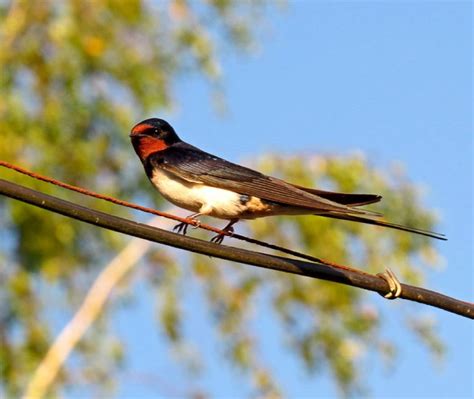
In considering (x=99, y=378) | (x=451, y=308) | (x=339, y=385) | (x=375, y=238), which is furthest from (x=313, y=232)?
(x=451, y=308)

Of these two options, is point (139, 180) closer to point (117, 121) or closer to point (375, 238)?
point (117, 121)

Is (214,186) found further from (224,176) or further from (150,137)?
(150,137)

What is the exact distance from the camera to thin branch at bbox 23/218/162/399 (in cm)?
937

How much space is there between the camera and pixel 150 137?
482cm

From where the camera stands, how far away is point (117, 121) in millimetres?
9367

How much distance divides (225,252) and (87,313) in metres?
6.62

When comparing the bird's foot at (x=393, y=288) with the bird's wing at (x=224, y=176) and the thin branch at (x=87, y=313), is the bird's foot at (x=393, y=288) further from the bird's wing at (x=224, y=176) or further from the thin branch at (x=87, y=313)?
the thin branch at (x=87, y=313)

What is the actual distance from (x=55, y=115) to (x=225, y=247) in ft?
19.8

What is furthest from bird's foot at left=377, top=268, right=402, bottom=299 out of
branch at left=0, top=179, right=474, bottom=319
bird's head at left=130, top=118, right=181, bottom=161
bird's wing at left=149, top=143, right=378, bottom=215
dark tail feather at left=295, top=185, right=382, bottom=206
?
bird's head at left=130, top=118, right=181, bottom=161

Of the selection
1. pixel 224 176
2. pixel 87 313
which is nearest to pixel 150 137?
pixel 224 176

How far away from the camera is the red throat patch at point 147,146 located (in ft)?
15.7

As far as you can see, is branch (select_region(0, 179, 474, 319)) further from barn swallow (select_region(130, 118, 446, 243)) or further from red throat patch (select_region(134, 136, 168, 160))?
red throat patch (select_region(134, 136, 168, 160))

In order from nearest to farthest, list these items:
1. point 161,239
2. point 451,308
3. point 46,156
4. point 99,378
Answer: point 161,239, point 451,308, point 46,156, point 99,378

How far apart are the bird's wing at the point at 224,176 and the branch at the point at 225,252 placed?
2.03 ft
